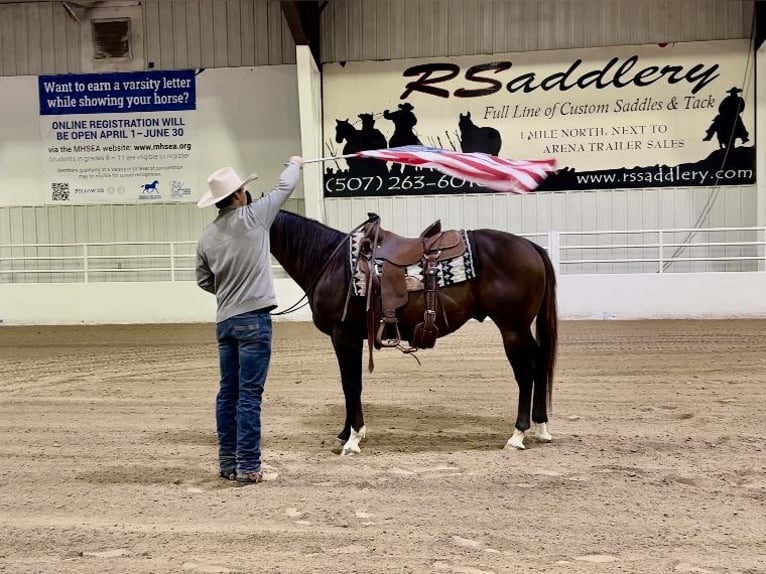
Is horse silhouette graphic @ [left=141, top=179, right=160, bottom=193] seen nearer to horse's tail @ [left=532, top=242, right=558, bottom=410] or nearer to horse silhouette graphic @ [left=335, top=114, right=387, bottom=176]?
horse silhouette graphic @ [left=335, top=114, right=387, bottom=176]

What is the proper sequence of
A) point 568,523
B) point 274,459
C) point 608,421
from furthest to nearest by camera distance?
point 608,421, point 274,459, point 568,523

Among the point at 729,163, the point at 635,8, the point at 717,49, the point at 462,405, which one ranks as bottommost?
the point at 462,405

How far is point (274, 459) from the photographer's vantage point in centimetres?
399

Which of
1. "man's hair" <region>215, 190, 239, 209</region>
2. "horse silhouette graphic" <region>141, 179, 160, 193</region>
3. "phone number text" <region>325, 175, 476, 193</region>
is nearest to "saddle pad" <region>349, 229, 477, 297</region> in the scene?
"man's hair" <region>215, 190, 239, 209</region>

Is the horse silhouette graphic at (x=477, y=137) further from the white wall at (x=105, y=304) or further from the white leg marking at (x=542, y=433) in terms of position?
the white leg marking at (x=542, y=433)

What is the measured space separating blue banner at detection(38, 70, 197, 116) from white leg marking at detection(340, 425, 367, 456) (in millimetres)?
10073

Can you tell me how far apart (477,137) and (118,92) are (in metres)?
6.94

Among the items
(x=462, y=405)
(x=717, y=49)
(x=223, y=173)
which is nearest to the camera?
(x=223, y=173)

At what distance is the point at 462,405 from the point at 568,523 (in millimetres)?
2389

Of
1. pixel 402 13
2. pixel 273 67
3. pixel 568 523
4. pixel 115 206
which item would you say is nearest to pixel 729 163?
pixel 402 13

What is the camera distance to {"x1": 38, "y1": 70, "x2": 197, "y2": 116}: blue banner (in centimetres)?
1253

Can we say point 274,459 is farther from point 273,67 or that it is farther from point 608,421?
point 273,67

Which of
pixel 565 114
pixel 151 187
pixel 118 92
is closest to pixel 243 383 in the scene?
pixel 565 114

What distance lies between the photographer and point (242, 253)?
3.44 metres
